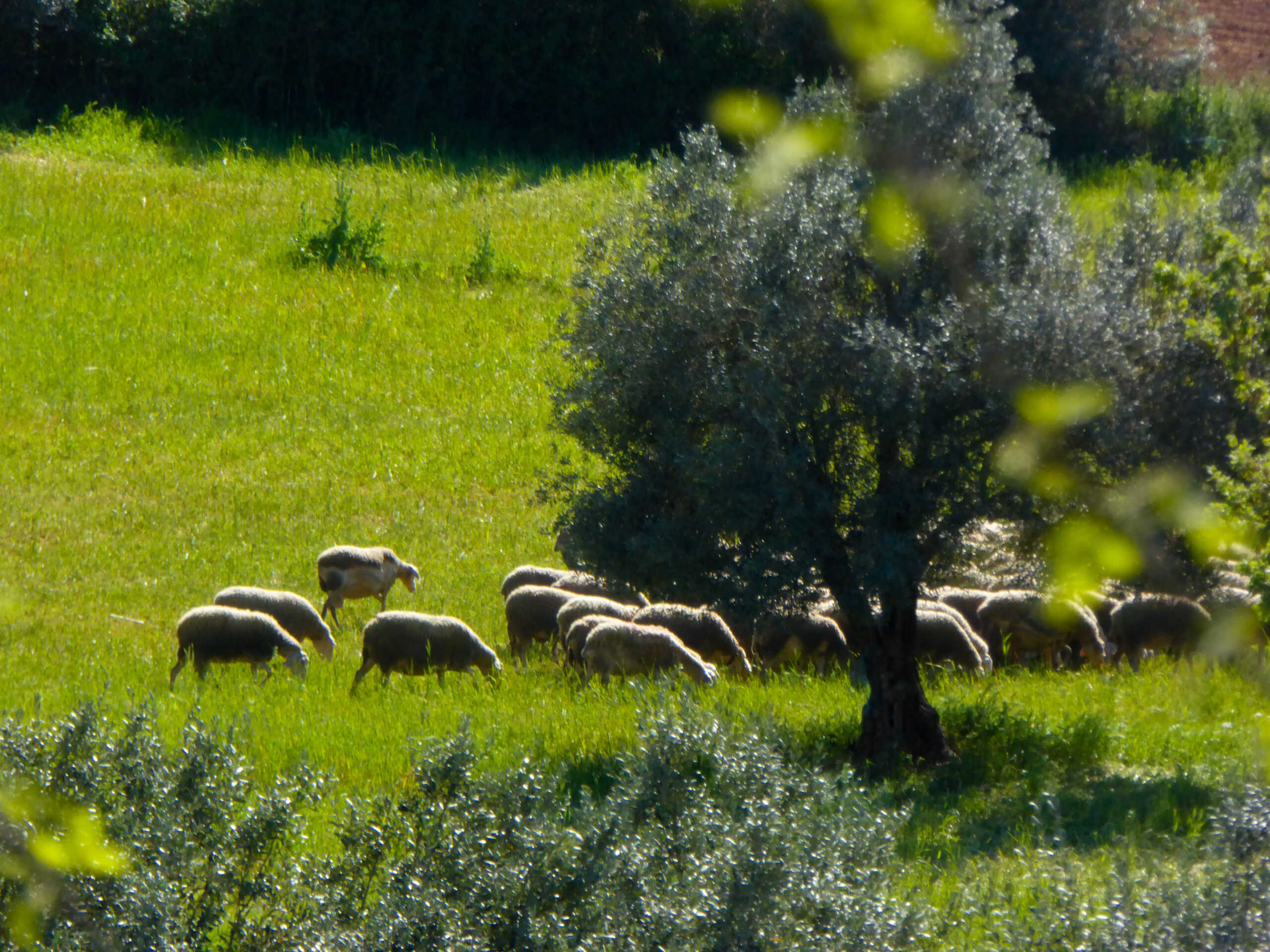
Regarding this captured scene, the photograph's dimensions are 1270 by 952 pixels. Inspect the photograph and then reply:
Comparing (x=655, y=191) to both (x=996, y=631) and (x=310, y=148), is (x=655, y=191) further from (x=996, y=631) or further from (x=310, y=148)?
(x=310, y=148)

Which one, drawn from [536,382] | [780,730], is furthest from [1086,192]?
[780,730]

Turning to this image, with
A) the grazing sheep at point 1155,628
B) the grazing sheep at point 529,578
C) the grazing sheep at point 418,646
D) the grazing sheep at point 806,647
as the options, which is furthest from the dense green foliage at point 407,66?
the grazing sheep at point 418,646

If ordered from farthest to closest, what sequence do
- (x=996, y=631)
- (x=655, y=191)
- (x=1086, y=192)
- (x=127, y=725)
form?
(x=1086, y=192) < (x=996, y=631) < (x=655, y=191) < (x=127, y=725)

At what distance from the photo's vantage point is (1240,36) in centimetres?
4438

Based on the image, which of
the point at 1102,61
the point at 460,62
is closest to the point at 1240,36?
the point at 1102,61

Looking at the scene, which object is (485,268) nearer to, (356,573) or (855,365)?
(356,573)

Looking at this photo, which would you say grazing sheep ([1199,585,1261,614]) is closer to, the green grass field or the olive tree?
the green grass field

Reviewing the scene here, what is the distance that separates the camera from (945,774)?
30.2 feet

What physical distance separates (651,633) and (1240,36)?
130ft

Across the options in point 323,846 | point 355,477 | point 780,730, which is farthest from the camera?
point 355,477

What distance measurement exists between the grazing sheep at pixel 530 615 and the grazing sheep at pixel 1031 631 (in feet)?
12.2

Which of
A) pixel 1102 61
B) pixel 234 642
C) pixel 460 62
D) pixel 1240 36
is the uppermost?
pixel 1240 36

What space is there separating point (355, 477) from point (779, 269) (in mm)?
10549

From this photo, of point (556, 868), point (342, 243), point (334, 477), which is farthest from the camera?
point (342, 243)
